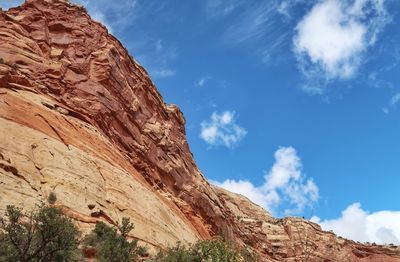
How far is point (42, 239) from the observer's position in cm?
1744

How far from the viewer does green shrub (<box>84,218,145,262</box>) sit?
20275 millimetres

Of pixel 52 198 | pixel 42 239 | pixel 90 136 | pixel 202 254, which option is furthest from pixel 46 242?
pixel 90 136

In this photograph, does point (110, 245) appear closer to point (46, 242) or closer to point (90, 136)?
point (46, 242)

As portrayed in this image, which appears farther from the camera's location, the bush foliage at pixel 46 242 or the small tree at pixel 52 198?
the small tree at pixel 52 198

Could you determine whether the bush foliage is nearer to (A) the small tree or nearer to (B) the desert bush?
(A) the small tree

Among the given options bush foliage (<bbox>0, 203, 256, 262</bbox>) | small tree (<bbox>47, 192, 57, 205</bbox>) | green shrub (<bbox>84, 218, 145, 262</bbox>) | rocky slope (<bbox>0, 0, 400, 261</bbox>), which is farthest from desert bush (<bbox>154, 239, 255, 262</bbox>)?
small tree (<bbox>47, 192, 57, 205</bbox>)

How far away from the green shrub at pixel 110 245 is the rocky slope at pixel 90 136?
1.46 meters

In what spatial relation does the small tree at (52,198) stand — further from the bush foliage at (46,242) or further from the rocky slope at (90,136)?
the bush foliage at (46,242)

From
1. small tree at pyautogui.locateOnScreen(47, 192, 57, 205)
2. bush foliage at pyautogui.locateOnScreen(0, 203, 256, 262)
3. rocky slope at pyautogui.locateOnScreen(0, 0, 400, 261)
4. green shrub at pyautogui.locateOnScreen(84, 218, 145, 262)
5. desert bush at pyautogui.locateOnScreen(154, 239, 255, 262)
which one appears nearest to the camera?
bush foliage at pyautogui.locateOnScreen(0, 203, 256, 262)

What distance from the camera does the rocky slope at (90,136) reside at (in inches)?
1040

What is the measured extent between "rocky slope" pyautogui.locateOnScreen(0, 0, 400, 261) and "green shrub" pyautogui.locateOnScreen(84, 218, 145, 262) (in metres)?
1.46

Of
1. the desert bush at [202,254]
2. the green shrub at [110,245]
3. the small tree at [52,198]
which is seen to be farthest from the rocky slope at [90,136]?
the desert bush at [202,254]

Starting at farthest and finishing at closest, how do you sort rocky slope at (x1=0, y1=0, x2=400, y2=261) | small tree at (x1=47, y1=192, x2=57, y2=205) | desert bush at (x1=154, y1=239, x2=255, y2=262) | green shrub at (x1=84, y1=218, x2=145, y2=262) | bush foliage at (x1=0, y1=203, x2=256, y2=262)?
rocky slope at (x1=0, y1=0, x2=400, y2=261) → small tree at (x1=47, y1=192, x2=57, y2=205) → desert bush at (x1=154, y1=239, x2=255, y2=262) → green shrub at (x1=84, y1=218, x2=145, y2=262) → bush foliage at (x1=0, y1=203, x2=256, y2=262)

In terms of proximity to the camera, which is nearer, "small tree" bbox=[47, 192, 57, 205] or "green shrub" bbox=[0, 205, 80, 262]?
"green shrub" bbox=[0, 205, 80, 262]
